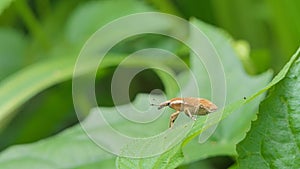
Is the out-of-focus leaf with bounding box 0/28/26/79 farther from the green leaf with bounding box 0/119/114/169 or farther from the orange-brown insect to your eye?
the orange-brown insect

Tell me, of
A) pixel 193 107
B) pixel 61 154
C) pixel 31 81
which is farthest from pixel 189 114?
pixel 31 81

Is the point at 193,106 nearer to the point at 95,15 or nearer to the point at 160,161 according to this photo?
the point at 160,161

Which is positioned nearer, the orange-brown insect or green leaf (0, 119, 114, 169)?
the orange-brown insect

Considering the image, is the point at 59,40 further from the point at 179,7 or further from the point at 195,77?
the point at 195,77

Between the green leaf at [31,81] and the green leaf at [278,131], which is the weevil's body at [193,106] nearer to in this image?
the green leaf at [278,131]

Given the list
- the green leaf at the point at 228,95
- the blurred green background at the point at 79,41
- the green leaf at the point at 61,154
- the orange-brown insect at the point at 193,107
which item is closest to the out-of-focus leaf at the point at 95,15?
the blurred green background at the point at 79,41

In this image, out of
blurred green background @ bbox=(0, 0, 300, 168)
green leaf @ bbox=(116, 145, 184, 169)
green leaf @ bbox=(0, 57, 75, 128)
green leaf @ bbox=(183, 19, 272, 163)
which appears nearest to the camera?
green leaf @ bbox=(116, 145, 184, 169)

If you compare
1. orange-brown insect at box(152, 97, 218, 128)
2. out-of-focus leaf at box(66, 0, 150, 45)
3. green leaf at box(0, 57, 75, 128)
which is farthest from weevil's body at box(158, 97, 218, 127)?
out-of-focus leaf at box(66, 0, 150, 45)
